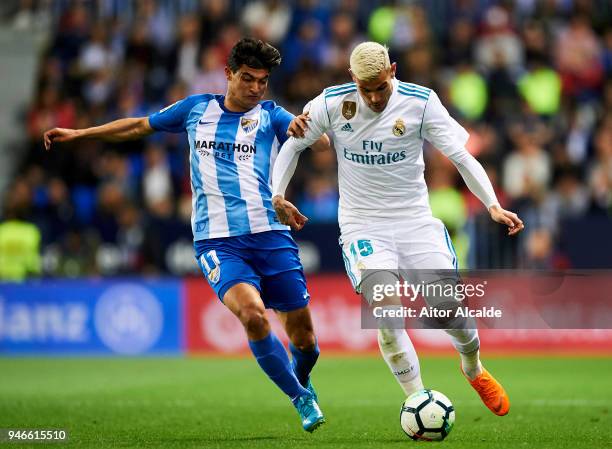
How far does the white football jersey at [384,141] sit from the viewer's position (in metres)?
8.19

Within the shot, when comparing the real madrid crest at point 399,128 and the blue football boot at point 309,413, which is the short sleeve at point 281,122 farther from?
the blue football boot at point 309,413

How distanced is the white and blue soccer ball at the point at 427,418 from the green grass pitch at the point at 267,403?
0.10 meters

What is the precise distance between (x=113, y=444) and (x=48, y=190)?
1209 centimetres

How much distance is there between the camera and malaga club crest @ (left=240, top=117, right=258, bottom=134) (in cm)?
868

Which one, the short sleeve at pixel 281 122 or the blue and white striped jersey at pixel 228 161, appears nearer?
the blue and white striped jersey at pixel 228 161

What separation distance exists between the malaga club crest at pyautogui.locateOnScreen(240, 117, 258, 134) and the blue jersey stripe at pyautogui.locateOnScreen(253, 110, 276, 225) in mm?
49

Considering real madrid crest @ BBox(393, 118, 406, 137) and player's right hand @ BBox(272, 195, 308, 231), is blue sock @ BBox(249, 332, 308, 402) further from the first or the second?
real madrid crest @ BBox(393, 118, 406, 137)

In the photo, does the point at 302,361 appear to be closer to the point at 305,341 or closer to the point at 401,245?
the point at 305,341

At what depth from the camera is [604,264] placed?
1614 cm

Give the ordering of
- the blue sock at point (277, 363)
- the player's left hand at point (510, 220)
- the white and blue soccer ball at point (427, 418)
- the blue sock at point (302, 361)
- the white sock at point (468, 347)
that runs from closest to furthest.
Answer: the player's left hand at point (510, 220) → the white and blue soccer ball at point (427, 418) → the blue sock at point (277, 363) → the white sock at point (468, 347) → the blue sock at point (302, 361)

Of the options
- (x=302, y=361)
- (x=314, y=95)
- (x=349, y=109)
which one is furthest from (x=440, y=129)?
(x=314, y=95)

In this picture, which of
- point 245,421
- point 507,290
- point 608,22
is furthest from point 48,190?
point 245,421

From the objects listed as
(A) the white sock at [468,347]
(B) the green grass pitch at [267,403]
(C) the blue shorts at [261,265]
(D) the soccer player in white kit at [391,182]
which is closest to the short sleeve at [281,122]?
(D) the soccer player in white kit at [391,182]

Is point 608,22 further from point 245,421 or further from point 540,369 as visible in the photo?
point 245,421
